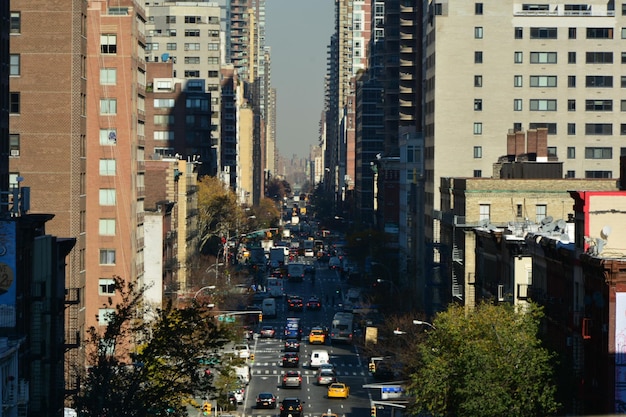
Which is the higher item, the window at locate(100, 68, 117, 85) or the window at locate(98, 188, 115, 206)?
the window at locate(100, 68, 117, 85)

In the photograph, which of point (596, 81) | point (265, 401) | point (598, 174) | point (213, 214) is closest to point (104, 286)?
point (265, 401)

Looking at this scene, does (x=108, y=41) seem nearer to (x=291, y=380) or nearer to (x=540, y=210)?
(x=291, y=380)

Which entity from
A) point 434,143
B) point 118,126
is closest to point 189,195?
point 434,143

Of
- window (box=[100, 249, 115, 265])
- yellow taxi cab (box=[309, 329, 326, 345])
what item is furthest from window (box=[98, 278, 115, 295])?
yellow taxi cab (box=[309, 329, 326, 345])

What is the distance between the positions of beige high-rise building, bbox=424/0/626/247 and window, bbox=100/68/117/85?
3927 centimetres

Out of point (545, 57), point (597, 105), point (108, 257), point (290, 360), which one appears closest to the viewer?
point (108, 257)

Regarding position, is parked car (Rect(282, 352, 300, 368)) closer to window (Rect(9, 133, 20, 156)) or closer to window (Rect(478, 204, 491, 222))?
window (Rect(478, 204, 491, 222))

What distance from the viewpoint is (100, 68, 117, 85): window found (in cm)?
10744

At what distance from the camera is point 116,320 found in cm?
6538

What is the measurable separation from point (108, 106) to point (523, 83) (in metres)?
46.5

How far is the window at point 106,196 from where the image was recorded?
108500mm

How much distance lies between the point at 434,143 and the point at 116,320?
3118 inches

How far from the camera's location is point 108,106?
355ft

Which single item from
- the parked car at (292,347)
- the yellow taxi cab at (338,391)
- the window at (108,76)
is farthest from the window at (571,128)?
the window at (108,76)
